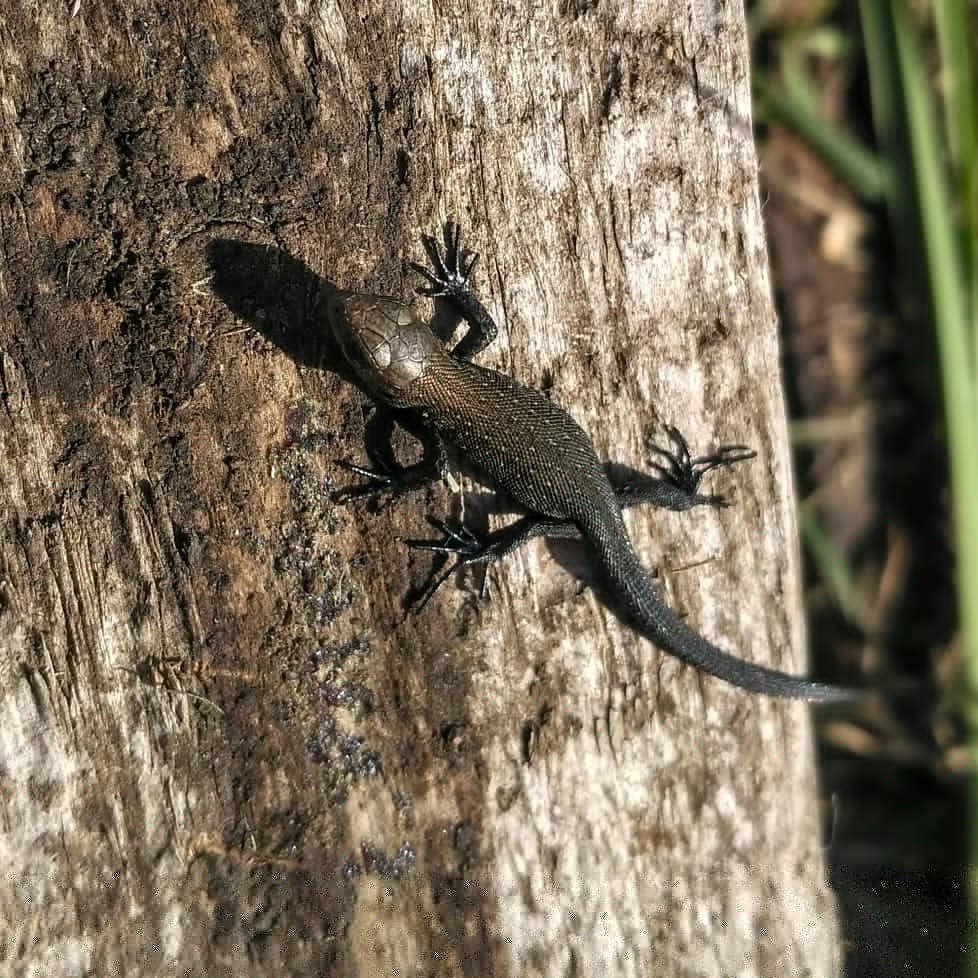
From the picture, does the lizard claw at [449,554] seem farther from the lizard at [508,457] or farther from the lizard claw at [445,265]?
the lizard claw at [445,265]

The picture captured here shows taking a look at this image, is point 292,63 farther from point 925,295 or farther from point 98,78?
point 925,295

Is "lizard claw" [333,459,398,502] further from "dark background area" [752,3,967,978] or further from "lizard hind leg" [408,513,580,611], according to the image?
"dark background area" [752,3,967,978]

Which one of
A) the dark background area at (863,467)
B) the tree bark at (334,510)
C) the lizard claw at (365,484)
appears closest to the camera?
the tree bark at (334,510)

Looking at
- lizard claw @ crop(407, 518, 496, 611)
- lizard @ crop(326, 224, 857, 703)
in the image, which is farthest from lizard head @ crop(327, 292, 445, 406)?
lizard claw @ crop(407, 518, 496, 611)

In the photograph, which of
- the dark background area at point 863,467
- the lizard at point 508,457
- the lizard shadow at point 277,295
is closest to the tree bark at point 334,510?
the lizard shadow at point 277,295

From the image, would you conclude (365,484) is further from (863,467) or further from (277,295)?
(863,467)

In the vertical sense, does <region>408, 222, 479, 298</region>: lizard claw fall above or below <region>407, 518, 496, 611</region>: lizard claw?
above

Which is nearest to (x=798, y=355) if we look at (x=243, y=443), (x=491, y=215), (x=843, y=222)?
(x=843, y=222)

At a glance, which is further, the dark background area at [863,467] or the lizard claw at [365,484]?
the dark background area at [863,467]
